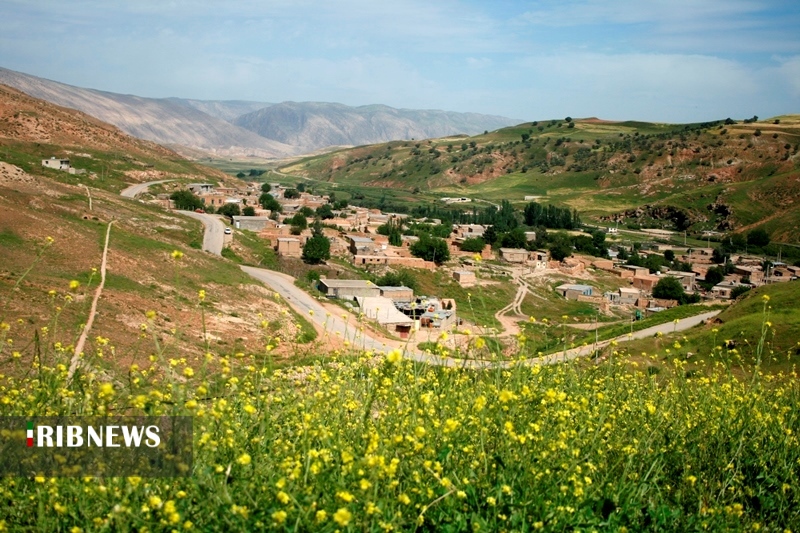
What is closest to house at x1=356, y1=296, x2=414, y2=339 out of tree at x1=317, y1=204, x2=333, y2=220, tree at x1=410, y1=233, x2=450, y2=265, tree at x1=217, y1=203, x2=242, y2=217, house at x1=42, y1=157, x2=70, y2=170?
tree at x1=410, y1=233, x2=450, y2=265

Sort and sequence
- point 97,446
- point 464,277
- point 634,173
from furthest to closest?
point 634,173, point 464,277, point 97,446

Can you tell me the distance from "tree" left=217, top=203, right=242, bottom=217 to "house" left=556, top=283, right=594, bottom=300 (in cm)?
3119

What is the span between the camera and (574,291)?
58969 mm

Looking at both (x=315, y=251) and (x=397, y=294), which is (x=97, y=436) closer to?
(x=397, y=294)

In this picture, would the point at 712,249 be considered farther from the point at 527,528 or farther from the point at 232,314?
the point at 527,528

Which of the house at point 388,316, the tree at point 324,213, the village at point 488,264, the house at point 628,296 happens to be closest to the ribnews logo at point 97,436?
the house at point 388,316

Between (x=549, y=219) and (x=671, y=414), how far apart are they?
98.9 meters

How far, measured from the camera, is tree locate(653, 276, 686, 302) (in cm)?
5944

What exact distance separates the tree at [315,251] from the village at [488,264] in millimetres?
931

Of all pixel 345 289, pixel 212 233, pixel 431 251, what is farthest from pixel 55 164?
pixel 345 289

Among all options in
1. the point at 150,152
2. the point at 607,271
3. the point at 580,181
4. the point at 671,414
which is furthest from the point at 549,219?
the point at 671,414

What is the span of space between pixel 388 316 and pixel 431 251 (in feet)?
92.4

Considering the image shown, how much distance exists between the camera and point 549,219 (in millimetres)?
101938

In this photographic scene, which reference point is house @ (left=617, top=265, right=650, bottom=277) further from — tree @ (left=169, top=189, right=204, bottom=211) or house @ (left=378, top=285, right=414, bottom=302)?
tree @ (left=169, top=189, right=204, bottom=211)
